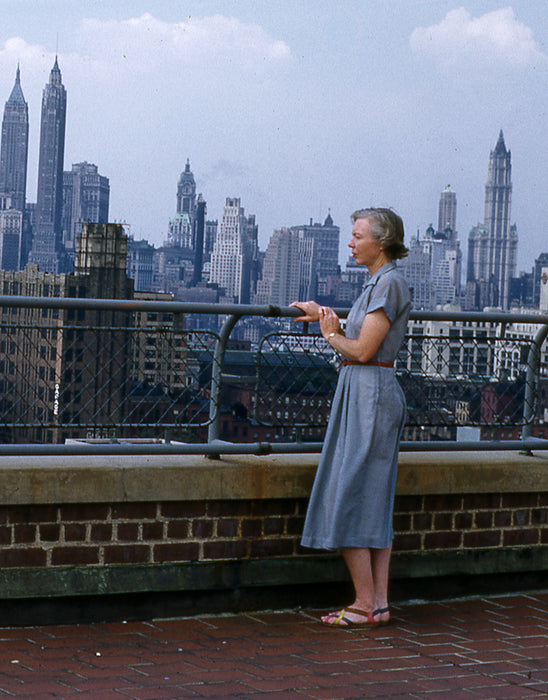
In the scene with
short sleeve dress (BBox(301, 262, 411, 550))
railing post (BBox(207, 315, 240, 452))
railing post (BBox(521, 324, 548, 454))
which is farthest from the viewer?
railing post (BBox(521, 324, 548, 454))

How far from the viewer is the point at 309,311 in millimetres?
4445

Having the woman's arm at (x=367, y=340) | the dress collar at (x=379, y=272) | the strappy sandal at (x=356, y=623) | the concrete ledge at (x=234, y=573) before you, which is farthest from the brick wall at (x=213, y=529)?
the dress collar at (x=379, y=272)

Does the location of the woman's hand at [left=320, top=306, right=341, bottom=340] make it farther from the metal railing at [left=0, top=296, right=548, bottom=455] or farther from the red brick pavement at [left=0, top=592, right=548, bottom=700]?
the red brick pavement at [left=0, top=592, right=548, bottom=700]

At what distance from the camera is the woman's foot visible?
4430 millimetres

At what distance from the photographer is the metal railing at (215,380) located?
14.5 ft

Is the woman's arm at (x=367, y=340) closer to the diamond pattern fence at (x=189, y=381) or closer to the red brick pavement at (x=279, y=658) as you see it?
the diamond pattern fence at (x=189, y=381)

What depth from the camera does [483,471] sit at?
198 inches

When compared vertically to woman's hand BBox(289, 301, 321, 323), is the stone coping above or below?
below

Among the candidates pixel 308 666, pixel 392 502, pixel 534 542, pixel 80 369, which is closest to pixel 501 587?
pixel 534 542

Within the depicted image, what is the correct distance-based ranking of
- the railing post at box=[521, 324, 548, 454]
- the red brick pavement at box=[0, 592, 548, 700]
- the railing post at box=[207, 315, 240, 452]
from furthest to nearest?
the railing post at box=[521, 324, 548, 454]
the railing post at box=[207, 315, 240, 452]
the red brick pavement at box=[0, 592, 548, 700]

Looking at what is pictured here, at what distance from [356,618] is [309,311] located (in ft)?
3.98

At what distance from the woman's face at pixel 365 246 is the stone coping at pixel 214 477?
0.90 metres

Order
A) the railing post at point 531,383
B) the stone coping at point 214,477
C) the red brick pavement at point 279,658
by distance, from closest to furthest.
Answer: the red brick pavement at point 279,658
the stone coping at point 214,477
the railing post at point 531,383

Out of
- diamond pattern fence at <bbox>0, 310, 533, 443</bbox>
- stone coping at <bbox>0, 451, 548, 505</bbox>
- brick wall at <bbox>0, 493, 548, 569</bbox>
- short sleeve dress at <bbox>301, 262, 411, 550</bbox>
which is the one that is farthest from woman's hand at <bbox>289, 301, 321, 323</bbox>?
brick wall at <bbox>0, 493, 548, 569</bbox>
